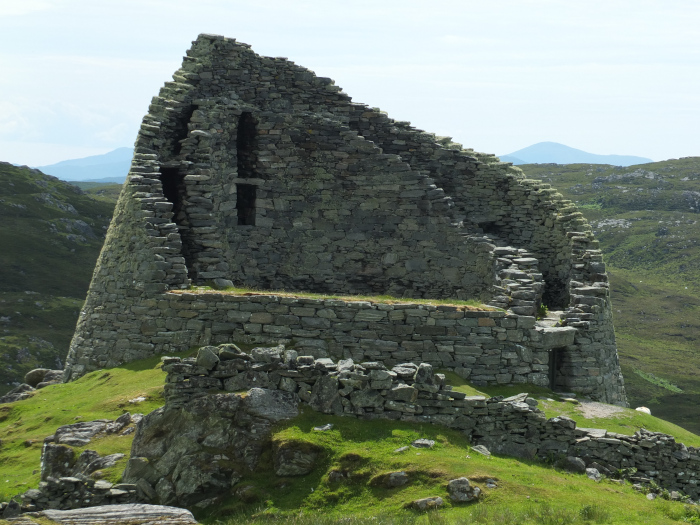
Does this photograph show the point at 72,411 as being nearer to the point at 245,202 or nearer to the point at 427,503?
the point at 427,503

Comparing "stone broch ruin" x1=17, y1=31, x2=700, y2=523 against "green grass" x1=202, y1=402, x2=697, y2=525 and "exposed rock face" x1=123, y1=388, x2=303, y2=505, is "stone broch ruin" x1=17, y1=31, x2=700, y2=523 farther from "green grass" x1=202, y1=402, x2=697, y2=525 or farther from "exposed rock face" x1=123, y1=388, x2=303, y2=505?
"green grass" x1=202, y1=402, x2=697, y2=525

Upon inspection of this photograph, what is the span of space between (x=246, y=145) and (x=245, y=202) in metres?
2.02

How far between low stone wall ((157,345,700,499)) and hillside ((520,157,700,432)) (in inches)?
1443

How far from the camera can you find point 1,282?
7531cm

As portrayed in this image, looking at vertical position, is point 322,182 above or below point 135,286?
above

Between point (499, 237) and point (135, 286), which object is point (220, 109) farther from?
point (499, 237)

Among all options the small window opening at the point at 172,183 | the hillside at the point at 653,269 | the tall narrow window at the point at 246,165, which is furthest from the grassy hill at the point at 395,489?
the hillside at the point at 653,269

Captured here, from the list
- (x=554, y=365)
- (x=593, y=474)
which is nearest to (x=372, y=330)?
(x=554, y=365)

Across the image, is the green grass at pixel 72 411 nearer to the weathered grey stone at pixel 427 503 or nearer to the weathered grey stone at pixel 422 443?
the weathered grey stone at pixel 422 443

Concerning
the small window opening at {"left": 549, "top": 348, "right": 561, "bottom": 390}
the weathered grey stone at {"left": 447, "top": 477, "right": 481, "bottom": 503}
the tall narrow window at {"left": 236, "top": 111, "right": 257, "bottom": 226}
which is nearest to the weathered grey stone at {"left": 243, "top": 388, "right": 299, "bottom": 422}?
the weathered grey stone at {"left": 447, "top": 477, "right": 481, "bottom": 503}

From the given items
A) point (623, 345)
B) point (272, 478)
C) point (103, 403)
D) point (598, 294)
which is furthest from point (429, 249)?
point (623, 345)

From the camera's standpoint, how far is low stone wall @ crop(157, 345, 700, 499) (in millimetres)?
15367

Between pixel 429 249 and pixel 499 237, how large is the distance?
10.3ft

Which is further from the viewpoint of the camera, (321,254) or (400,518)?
(321,254)
